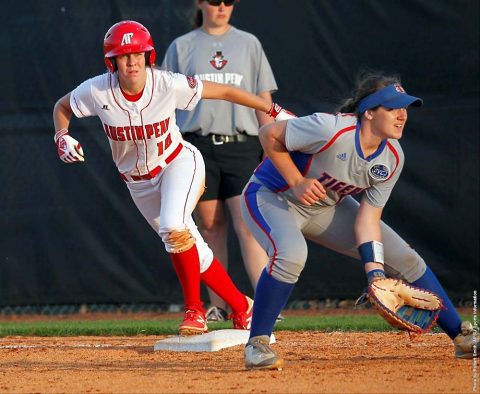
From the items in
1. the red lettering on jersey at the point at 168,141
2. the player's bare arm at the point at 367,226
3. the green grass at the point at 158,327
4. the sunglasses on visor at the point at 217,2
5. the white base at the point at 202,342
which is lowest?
the green grass at the point at 158,327

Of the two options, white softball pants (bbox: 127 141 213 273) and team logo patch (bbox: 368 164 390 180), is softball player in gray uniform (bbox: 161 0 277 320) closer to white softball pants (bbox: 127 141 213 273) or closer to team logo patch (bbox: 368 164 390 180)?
white softball pants (bbox: 127 141 213 273)

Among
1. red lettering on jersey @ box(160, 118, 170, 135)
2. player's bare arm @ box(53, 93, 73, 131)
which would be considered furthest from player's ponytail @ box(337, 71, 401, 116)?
player's bare arm @ box(53, 93, 73, 131)

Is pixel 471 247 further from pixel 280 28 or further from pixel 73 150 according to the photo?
pixel 73 150

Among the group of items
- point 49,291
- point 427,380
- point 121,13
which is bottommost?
→ point 49,291

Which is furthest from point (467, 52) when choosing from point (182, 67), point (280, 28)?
point (182, 67)

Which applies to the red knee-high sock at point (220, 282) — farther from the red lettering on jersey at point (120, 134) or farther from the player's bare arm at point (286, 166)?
the player's bare arm at point (286, 166)

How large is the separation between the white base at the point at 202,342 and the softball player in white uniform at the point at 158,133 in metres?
0.05

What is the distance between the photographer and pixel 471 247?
791cm

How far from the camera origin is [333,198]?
188 inches

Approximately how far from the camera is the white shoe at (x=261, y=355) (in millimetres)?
4457

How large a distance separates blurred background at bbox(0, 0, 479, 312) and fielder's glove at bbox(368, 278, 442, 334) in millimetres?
3476

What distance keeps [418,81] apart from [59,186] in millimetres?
2966

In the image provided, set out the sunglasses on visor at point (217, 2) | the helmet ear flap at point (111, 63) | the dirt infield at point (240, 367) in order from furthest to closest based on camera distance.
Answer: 1. the sunglasses on visor at point (217, 2)
2. the helmet ear flap at point (111, 63)
3. the dirt infield at point (240, 367)

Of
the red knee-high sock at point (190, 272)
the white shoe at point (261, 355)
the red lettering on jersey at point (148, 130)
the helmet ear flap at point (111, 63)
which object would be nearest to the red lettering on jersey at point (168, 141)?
the red lettering on jersey at point (148, 130)
